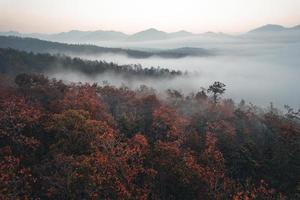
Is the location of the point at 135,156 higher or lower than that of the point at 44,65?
lower

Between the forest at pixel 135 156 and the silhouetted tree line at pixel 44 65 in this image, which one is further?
the silhouetted tree line at pixel 44 65

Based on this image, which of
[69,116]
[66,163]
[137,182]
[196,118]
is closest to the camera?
[66,163]

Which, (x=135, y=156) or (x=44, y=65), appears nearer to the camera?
(x=135, y=156)

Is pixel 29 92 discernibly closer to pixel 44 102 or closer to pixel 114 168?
pixel 44 102

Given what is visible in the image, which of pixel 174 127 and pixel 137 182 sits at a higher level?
pixel 174 127

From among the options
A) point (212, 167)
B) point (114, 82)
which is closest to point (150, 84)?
point (114, 82)

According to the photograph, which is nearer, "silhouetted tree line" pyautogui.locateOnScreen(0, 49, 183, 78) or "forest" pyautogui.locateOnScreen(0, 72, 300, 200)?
"forest" pyautogui.locateOnScreen(0, 72, 300, 200)

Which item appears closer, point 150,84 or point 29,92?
point 29,92

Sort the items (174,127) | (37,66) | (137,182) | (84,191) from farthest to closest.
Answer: (37,66), (174,127), (137,182), (84,191)
